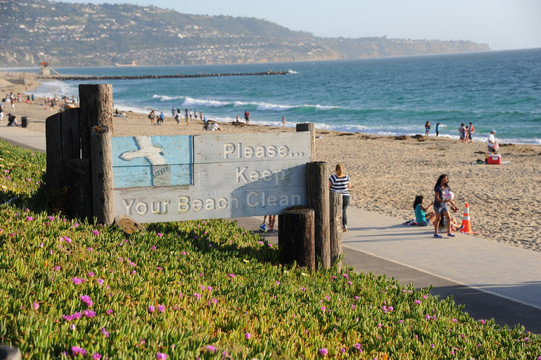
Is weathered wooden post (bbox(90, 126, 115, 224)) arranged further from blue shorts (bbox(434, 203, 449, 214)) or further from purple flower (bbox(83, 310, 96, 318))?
blue shorts (bbox(434, 203, 449, 214))

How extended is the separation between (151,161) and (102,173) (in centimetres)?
55

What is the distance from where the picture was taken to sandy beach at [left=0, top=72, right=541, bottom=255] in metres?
15.0

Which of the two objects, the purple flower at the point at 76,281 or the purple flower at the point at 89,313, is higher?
the purple flower at the point at 76,281

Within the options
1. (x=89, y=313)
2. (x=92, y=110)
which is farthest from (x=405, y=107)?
(x=89, y=313)

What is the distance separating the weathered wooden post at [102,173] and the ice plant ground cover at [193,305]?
7.8 inches

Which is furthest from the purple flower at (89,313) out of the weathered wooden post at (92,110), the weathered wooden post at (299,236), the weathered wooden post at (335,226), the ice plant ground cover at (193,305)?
the weathered wooden post at (335,226)

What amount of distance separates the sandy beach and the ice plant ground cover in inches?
244

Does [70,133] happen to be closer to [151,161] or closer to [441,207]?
[151,161]

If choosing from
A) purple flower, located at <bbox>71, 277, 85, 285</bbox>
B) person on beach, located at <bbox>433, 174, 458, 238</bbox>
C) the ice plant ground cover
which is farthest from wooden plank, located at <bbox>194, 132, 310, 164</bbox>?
person on beach, located at <bbox>433, 174, 458, 238</bbox>

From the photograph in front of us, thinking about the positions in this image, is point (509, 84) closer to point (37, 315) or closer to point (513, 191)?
point (513, 191)

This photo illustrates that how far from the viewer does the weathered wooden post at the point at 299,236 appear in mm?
7367

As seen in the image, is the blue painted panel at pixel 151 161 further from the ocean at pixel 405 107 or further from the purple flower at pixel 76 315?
the ocean at pixel 405 107

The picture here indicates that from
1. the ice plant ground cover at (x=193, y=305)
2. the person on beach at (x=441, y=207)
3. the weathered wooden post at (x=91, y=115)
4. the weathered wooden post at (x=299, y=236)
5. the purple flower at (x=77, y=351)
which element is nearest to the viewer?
the purple flower at (x=77, y=351)

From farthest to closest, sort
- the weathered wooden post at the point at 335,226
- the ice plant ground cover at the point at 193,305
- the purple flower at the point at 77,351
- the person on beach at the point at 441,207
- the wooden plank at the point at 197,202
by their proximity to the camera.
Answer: the person on beach at the point at 441,207, the weathered wooden post at the point at 335,226, the wooden plank at the point at 197,202, the ice plant ground cover at the point at 193,305, the purple flower at the point at 77,351
